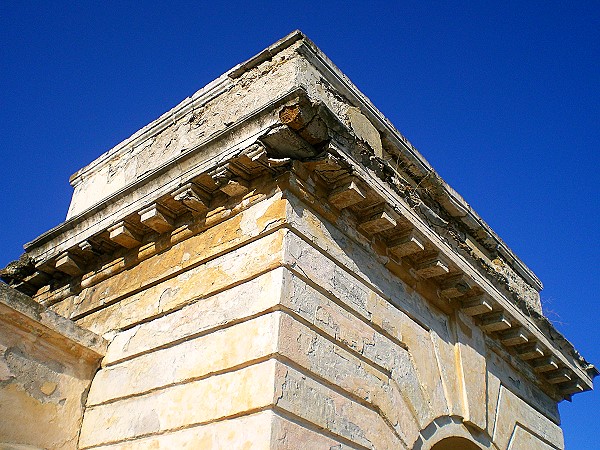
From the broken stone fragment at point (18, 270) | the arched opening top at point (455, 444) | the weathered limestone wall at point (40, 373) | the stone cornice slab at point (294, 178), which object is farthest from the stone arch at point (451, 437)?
the broken stone fragment at point (18, 270)

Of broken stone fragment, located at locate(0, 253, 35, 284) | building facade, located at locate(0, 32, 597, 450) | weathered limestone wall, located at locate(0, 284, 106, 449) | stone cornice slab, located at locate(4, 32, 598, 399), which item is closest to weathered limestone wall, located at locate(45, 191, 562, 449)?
building facade, located at locate(0, 32, 597, 450)

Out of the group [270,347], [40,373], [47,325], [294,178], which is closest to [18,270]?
[47,325]

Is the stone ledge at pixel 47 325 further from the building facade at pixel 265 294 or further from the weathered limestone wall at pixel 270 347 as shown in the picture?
the weathered limestone wall at pixel 270 347

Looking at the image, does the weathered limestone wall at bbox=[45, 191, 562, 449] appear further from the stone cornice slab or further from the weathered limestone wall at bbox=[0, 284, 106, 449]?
the stone cornice slab

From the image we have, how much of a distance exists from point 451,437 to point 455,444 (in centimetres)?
34

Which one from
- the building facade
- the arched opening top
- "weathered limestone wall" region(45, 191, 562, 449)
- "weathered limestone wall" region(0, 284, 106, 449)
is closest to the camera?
"weathered limestone wall" region(45, 191, 562, 449)

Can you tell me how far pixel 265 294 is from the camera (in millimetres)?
3865

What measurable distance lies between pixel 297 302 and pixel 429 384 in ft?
5.29

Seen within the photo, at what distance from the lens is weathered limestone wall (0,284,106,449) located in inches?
171

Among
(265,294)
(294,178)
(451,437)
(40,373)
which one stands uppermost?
(294,178)

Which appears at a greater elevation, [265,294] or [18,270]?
[18,270]

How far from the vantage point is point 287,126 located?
13.9 ft

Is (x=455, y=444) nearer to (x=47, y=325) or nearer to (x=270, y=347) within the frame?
(x=270, y=347)

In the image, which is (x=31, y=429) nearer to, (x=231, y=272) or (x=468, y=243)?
(x=231, y=272)
